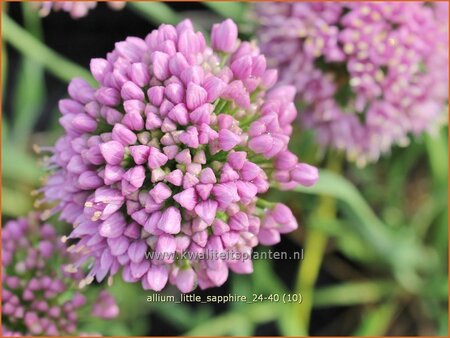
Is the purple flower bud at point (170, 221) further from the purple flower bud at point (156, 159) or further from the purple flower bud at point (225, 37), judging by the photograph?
the purple flower bud at point (225, 37)

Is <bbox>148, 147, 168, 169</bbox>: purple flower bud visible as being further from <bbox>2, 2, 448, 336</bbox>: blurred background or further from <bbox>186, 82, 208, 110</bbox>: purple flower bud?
<bbox>2, 2, 448, 336</bbox>: blurred background

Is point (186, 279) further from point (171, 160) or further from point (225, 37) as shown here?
point (225, 37)

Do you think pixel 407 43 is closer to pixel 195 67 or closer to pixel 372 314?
pixel 195 67

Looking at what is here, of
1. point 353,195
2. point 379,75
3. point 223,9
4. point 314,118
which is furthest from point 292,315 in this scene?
point 223,9

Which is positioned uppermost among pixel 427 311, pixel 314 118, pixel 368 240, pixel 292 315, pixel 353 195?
pixel 314 118

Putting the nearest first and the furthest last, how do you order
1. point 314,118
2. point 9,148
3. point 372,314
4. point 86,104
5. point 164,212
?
point 164,212, point 86,104, point 314,118, point 9,148, point 372,314
